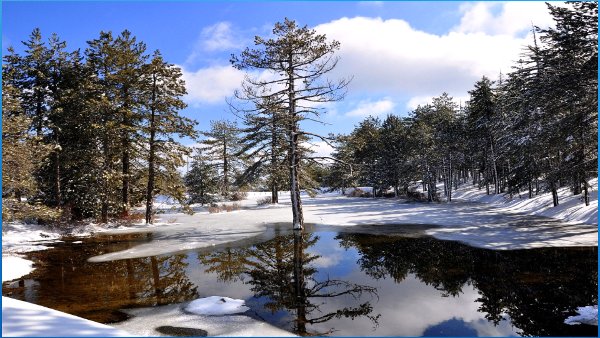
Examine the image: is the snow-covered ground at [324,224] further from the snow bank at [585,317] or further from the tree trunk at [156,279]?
the snow bank at [585,317]

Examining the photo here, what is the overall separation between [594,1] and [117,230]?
30386 millimetres

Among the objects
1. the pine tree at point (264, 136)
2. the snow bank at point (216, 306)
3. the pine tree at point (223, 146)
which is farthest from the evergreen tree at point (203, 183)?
the snow bank at point (216, 306)

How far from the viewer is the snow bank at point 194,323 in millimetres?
6301

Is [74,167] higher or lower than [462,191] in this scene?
higher

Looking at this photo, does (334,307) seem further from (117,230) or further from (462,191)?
(462,191)

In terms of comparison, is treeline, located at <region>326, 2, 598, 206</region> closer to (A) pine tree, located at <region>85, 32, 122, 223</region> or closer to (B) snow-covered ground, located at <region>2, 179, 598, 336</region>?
(B) snow-covered ground, located at <region>2, 179, 598, 336</region>

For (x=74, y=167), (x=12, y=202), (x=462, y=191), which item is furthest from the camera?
(x=462, y=191)

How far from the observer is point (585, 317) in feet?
21.3

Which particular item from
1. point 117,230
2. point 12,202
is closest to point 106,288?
point 12,202

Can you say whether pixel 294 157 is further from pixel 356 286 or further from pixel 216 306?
pixel 216 306

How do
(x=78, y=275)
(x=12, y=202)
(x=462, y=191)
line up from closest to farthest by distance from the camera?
(x=78, y=275) → (x=12, y=202) → (x=462, y=191)

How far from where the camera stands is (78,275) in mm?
10891

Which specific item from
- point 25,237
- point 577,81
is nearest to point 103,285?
point 25,237

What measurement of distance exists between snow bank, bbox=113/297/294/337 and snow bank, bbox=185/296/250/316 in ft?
0.68
